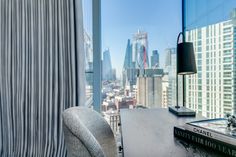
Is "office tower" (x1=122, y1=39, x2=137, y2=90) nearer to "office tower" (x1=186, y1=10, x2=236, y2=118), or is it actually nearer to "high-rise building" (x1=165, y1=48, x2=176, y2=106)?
"high-rise building" (x1=165, y1=48, x2=176, y2=106)

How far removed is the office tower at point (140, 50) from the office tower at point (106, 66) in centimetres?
28

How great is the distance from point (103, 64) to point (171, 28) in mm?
845

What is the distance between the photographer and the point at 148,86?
259 cm

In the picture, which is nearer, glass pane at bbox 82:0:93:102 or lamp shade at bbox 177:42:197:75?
lamp shade at bbox 177:42:197:75

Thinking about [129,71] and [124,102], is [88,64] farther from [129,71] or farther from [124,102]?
[124,102]

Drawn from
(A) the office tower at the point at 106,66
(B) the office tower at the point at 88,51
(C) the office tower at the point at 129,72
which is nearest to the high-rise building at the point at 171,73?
(C) the office tower at the point at 129,72

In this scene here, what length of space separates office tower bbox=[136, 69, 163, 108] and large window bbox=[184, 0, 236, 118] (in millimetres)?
307

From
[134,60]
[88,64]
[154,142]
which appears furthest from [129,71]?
[154,142]

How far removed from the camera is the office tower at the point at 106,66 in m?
2.56

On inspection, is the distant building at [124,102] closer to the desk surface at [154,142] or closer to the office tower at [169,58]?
the office tower at [169,58]

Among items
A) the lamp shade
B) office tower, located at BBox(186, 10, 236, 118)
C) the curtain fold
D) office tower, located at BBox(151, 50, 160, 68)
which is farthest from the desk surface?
office tower, located at BBox(151, 50, 160, 68)

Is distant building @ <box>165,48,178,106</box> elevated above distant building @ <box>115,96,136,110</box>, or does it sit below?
above

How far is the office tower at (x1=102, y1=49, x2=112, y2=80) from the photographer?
2.56 metres

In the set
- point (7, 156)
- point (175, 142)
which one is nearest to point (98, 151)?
point (175, 142)
